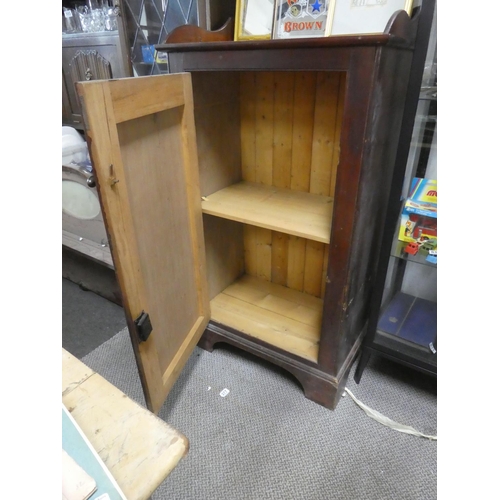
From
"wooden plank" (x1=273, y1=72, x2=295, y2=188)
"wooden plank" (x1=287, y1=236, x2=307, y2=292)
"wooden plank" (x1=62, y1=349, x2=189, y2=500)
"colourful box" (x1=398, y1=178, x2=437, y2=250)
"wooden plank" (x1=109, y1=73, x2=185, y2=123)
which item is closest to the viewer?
"wooden plank" (x1=62, y1=349, x2=189, y2=500)

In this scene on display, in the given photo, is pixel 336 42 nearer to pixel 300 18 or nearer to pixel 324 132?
pixel 300 18

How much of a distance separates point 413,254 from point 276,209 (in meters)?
0.51

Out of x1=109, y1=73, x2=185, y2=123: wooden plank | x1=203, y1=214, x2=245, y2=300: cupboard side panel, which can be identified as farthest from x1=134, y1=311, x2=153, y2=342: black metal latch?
x1=203, y1=214, x2=245, y2=300: cupboard side panel

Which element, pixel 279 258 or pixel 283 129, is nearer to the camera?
pixel 283 129

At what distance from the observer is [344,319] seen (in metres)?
1.21

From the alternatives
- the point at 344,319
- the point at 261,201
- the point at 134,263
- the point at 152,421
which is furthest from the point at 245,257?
the point at 152,421

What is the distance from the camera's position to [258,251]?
1.81 m

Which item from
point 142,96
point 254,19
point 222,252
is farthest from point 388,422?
point 254,19

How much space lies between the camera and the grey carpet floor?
3.78 ft

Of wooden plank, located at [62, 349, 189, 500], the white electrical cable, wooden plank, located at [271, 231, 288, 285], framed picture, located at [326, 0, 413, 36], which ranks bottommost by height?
the white electrical cable

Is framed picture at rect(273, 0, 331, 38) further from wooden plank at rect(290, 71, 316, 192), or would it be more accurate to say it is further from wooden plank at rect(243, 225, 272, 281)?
wooden plank at rect(243, 225, 272, 281)

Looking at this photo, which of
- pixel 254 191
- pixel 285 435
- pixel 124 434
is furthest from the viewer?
pixel 254 191
